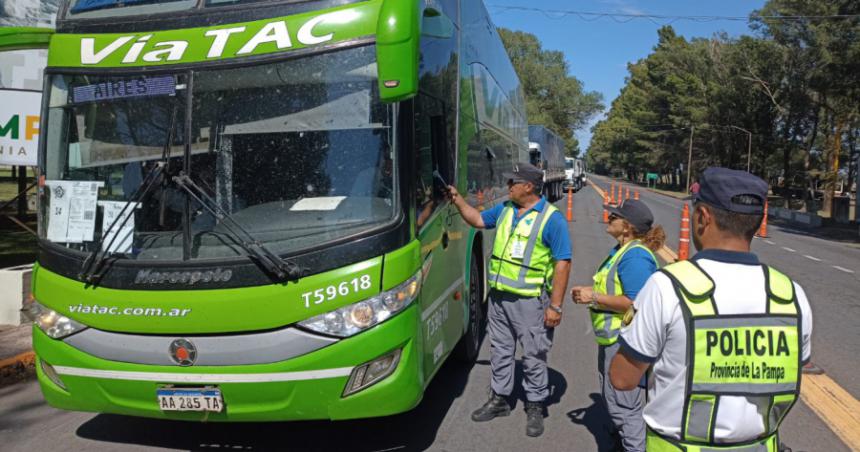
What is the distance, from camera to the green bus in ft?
11.6

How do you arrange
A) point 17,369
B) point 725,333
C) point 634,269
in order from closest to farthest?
1. point 725,333
2. point 634,269
3. point 17,369

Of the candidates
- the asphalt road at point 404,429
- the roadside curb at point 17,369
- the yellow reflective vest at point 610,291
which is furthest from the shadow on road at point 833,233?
the roadside curb at point 17,369

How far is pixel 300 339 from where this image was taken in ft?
11.6

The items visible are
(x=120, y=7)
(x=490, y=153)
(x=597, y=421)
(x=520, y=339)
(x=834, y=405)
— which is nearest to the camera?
(x=120, y=7)

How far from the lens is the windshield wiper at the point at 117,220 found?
3.72 m

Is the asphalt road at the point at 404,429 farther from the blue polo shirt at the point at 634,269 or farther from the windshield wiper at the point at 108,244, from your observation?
the blue polo shirt at the point at 634,269

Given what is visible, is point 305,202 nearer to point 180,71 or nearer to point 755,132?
point 180,71

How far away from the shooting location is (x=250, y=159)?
3848 mm

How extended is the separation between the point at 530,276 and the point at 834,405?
283cm

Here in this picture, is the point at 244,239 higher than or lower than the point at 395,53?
lower

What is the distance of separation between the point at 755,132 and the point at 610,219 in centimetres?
5550

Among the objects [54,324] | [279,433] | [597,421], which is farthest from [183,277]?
[597,421]

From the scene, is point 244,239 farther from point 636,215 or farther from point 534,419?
point 534,419

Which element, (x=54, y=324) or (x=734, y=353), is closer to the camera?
(x=734, y=353)
